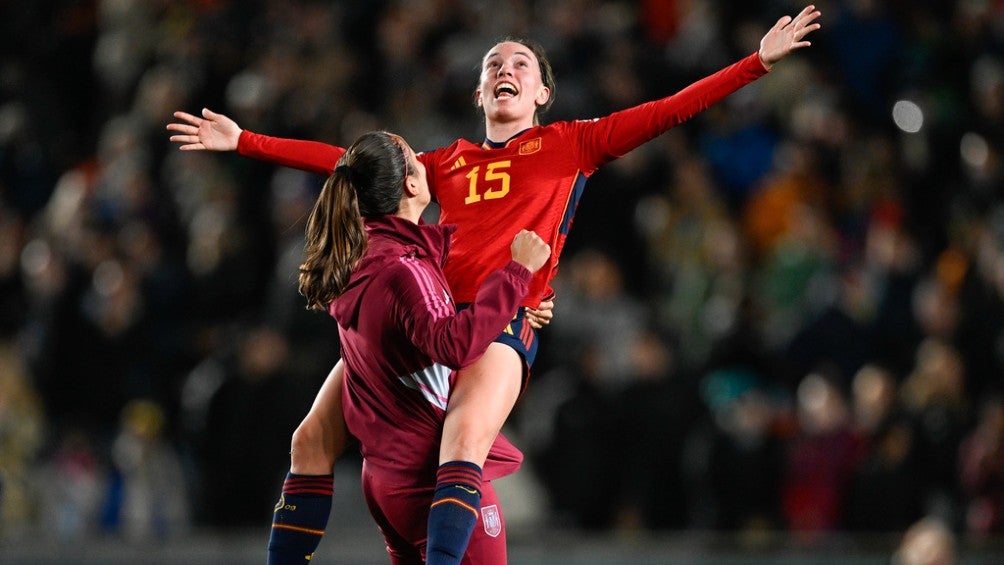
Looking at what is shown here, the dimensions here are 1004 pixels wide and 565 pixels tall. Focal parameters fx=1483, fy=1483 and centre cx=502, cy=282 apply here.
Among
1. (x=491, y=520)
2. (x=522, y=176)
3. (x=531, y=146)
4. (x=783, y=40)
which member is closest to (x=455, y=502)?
(x=491, y=520)

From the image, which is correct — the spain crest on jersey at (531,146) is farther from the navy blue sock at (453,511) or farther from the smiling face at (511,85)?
the navy blue sock at (453,511)

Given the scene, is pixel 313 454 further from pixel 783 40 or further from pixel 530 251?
pixel 783 40

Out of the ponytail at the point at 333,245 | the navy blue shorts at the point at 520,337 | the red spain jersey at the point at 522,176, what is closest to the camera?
the ponytail at the point at 333,245

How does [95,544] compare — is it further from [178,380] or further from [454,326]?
[454,326]

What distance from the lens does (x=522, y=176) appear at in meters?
4.94

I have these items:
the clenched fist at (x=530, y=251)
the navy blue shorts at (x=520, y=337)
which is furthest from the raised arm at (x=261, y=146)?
the clenched fist at (x=530, y=251)

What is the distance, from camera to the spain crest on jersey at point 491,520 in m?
4.50

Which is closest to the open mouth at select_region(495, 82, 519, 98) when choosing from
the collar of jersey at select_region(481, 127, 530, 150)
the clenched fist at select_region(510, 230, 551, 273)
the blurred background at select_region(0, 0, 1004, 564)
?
the collar of jersey at select_region(481, 127, 530, 150)

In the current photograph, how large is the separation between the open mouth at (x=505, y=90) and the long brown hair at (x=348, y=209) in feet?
1.92

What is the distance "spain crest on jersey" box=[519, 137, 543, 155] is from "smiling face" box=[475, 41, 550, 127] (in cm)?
12

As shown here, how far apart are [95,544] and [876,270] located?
500cm

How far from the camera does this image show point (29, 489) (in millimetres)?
9234

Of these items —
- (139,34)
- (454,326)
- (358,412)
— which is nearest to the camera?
(454,326)

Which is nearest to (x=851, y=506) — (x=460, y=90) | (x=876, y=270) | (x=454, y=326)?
(x=876, y=270)
